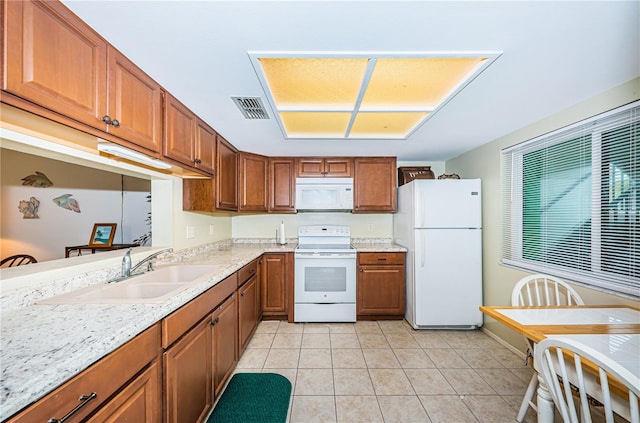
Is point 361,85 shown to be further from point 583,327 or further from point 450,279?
point 450,279

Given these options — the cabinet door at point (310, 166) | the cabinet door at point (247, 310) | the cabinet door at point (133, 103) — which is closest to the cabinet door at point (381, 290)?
the cabinet door at point (247, 310)

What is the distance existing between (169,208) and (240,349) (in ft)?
4.70

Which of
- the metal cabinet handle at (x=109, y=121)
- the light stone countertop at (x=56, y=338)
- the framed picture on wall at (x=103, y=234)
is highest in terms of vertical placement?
the metal cabinet handle at (x=109, y=121)

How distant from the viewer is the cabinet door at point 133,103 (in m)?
1.25

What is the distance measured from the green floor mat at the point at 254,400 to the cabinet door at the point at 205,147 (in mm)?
1810

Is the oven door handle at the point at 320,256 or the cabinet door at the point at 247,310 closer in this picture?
the cabinet door at the point at 247,310

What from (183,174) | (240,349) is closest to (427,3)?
(183,174)

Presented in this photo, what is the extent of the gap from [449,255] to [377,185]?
1265 millimetres

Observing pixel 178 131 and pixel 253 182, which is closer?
pixel 178 131

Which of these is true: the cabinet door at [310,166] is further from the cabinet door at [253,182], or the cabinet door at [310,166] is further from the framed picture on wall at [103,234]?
the framed picture on wall at [103,234]

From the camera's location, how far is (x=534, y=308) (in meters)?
1.59

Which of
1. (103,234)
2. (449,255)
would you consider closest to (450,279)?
(449,255)

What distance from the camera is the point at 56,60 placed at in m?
0.98

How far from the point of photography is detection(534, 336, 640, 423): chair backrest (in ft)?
2.67
